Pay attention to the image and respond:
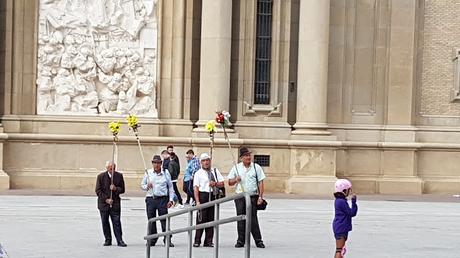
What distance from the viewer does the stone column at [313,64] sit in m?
32.2

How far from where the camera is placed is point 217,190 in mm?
20094

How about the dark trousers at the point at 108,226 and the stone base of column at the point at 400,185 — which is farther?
the stone base of column at the point at 400,185

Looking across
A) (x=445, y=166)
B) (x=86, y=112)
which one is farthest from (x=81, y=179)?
(x=445, y=166)

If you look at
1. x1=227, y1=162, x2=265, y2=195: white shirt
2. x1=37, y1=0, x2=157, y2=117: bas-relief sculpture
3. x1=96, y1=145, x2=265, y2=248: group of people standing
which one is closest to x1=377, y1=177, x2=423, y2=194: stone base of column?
x1=37, y1=0, x2=157, y2=117: bas-relief sculpture

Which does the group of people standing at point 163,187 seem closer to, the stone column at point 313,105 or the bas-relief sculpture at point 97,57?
the stone column at point 313,105

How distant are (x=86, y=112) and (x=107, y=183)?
12581mm

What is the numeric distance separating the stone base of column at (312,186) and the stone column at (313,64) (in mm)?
1353

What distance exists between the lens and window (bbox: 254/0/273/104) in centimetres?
3319

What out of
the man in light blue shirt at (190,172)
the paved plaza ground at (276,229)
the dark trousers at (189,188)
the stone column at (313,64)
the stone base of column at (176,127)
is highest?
the stone column at (313,64)

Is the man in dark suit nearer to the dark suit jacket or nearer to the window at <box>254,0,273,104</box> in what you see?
the dark suit jacket

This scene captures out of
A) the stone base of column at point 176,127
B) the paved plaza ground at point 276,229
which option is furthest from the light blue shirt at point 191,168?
the stone base of column at point 176,127

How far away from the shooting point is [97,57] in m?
32.6

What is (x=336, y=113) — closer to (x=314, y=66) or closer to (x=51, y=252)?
(x=314, y=66)

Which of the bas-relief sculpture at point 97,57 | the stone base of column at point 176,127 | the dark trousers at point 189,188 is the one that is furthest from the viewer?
Result: the stone base of column at point 176,127
